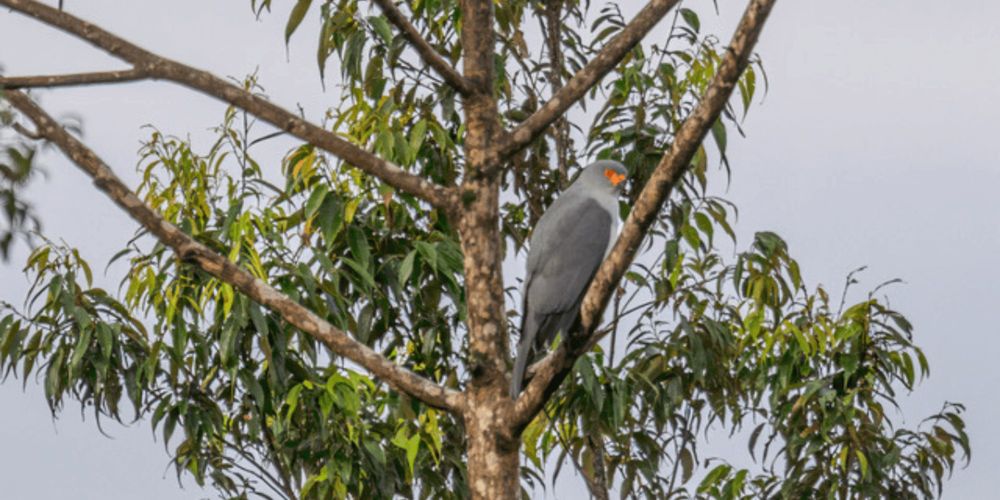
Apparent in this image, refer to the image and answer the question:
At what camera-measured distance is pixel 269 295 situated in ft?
13.2

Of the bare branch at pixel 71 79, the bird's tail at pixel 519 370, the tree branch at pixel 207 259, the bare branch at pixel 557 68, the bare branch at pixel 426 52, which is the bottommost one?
the bird's tail at pixel 519 370

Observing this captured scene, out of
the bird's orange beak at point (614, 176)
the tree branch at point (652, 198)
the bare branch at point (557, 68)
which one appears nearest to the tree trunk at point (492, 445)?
the tree branch at point (652, 198)

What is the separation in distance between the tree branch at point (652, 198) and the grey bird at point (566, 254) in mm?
85

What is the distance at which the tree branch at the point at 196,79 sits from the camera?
4008mm

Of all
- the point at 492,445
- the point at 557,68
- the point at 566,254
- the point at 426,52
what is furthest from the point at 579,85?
the point at 557,68

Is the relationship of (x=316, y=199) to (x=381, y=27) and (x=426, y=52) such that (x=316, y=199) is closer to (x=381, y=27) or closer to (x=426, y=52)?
(x=381, y=27)

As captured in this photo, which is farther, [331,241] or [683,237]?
[683,237]

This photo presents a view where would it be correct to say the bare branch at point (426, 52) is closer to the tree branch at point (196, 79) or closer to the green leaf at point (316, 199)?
the tree branch at point (196, 79)

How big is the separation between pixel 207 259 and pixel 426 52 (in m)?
0.78

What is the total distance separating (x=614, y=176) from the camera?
15.9 ft

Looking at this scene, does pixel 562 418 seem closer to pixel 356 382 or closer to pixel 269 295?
pixel 356 382

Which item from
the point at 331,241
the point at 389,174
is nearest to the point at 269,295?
the point at 389,174

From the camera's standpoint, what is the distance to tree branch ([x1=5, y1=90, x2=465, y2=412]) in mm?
4016

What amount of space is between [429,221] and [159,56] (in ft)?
5.78
